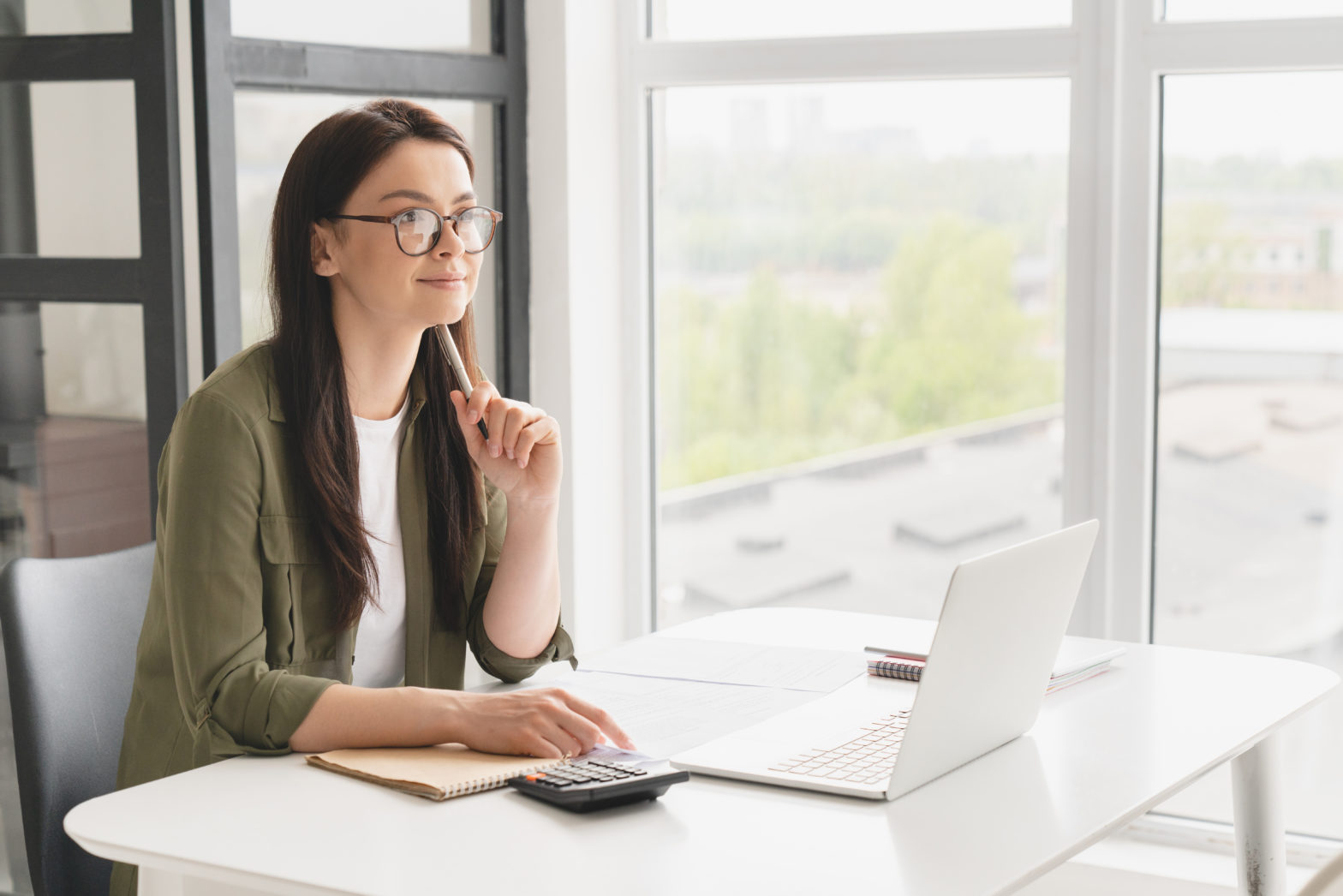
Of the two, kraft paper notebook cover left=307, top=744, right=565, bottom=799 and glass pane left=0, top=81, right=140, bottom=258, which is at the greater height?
glass pane left=0, top=81, right=140, bottom=258

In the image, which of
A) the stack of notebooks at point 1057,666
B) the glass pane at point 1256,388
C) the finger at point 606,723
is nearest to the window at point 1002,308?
the glass pane at point 1256,388

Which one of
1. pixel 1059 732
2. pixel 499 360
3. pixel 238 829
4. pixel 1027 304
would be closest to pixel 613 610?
pixel 499 360

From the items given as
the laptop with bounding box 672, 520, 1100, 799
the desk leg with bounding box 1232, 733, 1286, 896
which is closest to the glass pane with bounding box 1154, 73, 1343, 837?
the desk leg with bounding box 1232, 733, 1286, 896

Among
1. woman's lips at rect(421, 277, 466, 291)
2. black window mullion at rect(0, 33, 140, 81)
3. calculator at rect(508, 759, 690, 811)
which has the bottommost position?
calculator at rect(508, 759, 690, 811)

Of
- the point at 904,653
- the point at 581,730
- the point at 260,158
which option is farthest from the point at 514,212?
the point at 581,730

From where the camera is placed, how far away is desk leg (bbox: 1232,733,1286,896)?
1710mm

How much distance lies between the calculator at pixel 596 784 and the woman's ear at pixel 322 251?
0.67 meters

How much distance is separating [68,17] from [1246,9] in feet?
6.26

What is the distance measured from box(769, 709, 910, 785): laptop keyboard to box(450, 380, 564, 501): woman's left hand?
486 mm

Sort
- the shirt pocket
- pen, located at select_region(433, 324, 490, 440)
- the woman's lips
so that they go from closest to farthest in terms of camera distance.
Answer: the shirt pocket, the woman's lips, pen, located at select_region(433, 324, 490, 440)

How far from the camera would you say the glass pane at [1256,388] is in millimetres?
2500

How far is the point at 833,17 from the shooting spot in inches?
113

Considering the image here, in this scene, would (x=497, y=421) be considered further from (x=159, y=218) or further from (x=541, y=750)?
(x=159, y=218)

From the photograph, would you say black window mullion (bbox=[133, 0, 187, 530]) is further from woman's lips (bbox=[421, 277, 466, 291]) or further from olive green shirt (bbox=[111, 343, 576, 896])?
woman's lips (bbox=[421, 277, 466, 291])
